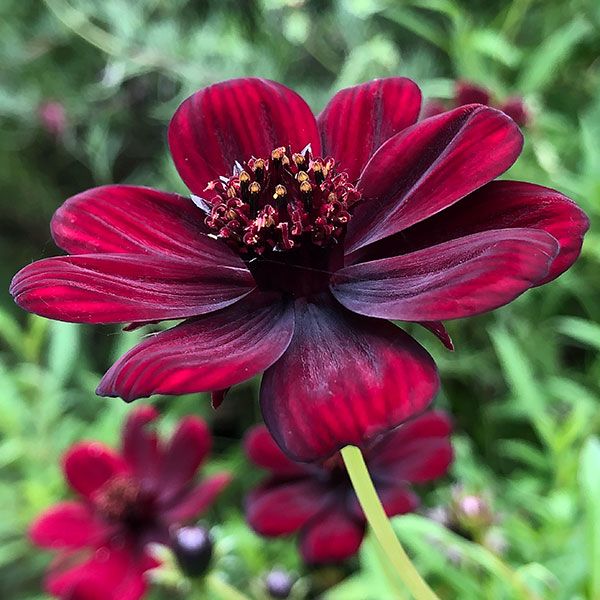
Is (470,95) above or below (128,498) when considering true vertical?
above

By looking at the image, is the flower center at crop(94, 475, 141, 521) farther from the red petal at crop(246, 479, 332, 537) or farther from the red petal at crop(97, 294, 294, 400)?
the red petal at crop(97, 294, 294, 400)

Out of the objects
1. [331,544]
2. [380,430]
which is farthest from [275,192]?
[331,544]

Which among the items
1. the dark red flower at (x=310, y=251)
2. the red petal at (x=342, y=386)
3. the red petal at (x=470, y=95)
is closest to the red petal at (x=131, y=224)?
the dark red flower at (x=310, y=251)

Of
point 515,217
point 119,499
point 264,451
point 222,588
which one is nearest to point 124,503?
point 119,499

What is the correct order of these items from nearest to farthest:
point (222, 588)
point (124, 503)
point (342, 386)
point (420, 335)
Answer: point (342, 386)
point (222, 588)
point (124, 503)
point (420, 335)

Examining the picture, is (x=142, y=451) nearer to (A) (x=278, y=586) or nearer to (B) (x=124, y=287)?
(A) (x=278, y=586)

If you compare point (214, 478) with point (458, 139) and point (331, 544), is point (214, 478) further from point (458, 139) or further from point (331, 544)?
point (458, 139)

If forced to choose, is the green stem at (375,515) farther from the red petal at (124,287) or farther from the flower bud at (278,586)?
the flower bud at (278,586)

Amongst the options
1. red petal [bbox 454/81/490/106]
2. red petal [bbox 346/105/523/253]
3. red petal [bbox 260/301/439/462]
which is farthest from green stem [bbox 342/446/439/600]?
red petal [bbox 454/81/490/106]
